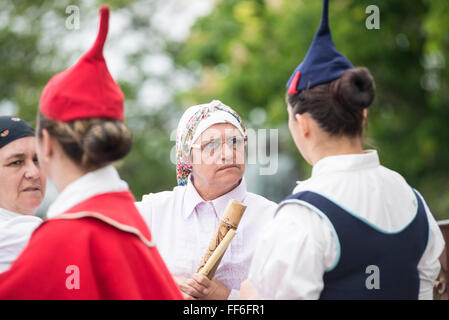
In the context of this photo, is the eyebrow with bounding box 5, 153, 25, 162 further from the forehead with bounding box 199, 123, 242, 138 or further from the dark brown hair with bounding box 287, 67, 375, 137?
the dark brown hair with bounding box 287, 67, 375, 137

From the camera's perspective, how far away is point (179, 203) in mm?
3611

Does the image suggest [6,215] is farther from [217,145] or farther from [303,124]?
[303,124]

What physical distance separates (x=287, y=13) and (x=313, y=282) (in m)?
8.35

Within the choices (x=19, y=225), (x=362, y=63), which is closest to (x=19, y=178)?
(x=19, y=225)

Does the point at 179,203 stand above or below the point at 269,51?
below

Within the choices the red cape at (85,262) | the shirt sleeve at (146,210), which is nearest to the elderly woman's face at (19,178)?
the shirt sleeve at (146,210)

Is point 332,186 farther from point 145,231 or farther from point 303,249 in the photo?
point 145,231

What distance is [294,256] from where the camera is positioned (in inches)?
90.2

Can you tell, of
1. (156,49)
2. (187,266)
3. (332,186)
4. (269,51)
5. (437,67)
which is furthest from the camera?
(156,49)

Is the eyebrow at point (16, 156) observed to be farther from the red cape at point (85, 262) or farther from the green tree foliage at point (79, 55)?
the green tree foliage at point (79, 55)

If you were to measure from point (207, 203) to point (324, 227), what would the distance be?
50.3 inches

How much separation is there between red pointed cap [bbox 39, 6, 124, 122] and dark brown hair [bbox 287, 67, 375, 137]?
0.75 meters

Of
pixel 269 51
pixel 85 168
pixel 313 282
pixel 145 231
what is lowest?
pixel 313 282
